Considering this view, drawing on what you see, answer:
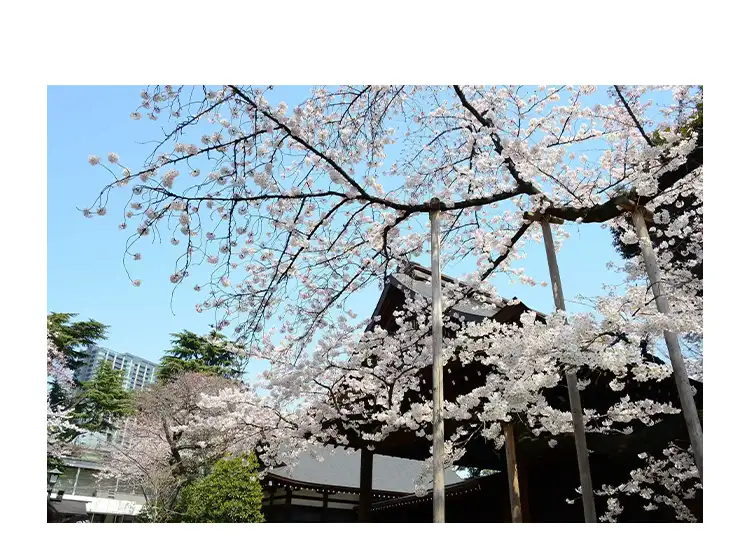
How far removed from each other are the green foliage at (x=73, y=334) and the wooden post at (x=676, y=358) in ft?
20.2

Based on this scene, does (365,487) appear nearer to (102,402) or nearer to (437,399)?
(437,399)

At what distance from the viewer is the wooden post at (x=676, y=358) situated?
199cm

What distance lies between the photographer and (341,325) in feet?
12.8

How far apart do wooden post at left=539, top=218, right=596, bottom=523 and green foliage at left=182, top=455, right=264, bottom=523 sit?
4.00 metres

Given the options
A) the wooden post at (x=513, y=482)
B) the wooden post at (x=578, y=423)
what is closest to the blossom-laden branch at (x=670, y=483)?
the wooden post at (x=513, y=482)

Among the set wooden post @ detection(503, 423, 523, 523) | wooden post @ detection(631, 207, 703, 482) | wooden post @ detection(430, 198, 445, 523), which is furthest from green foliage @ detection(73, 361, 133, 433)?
wooden post @ detection(631, 207, 703, 482)

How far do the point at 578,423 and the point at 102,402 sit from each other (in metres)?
6.95

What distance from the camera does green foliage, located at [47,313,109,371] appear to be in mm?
6208

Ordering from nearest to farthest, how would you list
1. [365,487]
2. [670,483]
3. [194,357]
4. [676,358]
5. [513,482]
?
[676,358] < [513,482] < [670,483] < [365,487] < [194,357]

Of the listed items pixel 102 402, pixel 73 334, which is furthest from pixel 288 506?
pixel 73 334

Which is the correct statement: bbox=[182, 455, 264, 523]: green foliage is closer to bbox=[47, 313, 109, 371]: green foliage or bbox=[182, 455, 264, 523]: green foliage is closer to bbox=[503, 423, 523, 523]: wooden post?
bbox=[47, 313, 109, 371]: green foliage

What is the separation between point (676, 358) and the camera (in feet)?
6.90

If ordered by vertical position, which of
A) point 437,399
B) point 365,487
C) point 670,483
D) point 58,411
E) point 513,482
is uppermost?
point 437,399
